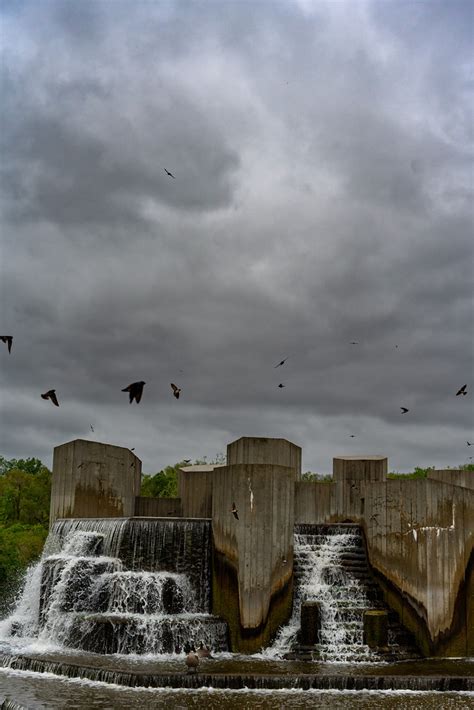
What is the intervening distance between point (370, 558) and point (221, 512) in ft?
11.2

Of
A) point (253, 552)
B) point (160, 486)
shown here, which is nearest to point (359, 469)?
point (253, 552)

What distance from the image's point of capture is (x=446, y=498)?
18125 mm

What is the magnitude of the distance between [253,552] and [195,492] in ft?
28.6

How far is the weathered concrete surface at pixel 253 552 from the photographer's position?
672 inches

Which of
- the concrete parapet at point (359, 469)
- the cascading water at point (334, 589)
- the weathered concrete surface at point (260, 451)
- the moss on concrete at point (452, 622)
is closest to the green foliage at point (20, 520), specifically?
the weathered concrete surface at point (260, 451)

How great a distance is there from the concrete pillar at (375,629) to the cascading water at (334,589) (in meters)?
0.18

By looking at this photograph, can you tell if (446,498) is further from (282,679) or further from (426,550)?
(282,679)

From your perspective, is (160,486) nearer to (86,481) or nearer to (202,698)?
(86,481)

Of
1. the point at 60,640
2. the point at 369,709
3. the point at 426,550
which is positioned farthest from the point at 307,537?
the point at 369,709

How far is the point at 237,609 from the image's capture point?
56.5 feet

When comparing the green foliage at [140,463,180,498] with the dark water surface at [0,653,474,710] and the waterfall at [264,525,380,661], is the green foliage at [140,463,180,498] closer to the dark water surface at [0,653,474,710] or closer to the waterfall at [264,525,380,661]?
the waterfall at [264,525,380,661]

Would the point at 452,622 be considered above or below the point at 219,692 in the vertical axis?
above

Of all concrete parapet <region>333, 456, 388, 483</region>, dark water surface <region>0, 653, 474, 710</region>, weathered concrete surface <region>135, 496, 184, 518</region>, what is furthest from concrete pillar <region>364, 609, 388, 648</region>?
weathered concrete surface <region>135, 496, 184, 518</region>

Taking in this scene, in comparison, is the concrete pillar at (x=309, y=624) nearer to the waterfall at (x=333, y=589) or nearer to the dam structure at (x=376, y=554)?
the waterfall at (x=333, y=589)
